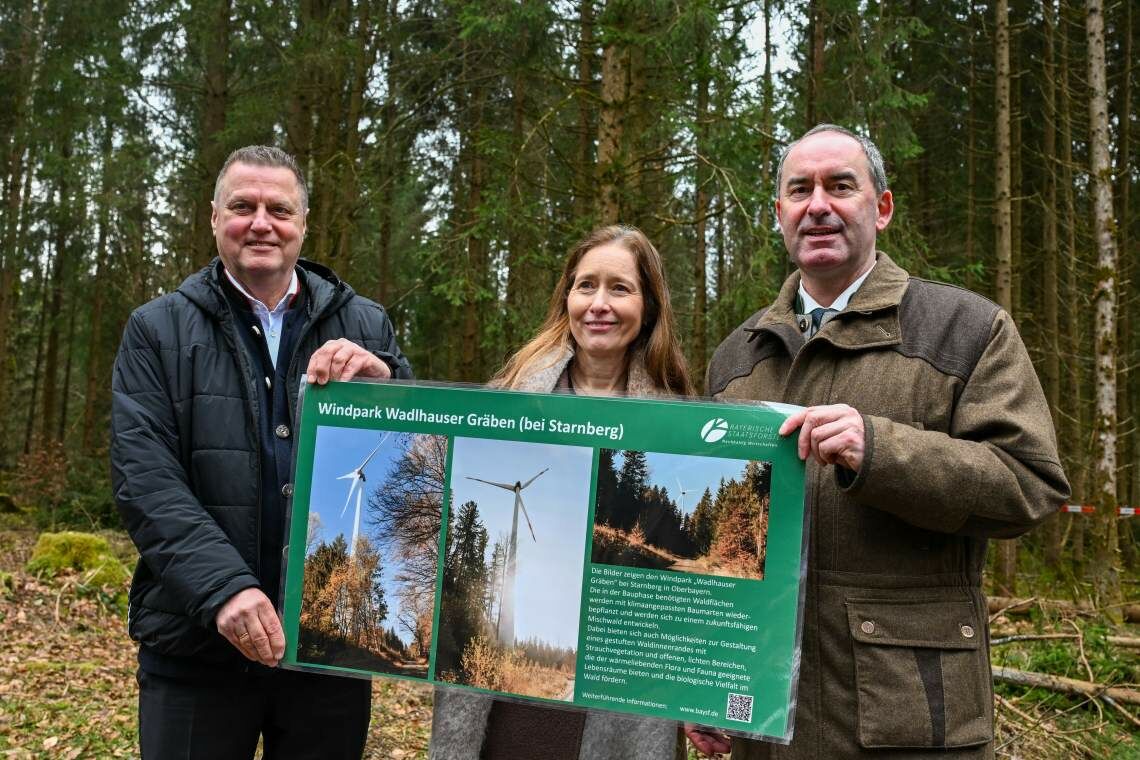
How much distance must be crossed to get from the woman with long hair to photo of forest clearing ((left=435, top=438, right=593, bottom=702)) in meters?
0.50

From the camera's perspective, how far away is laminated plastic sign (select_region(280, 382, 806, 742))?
2162 mm

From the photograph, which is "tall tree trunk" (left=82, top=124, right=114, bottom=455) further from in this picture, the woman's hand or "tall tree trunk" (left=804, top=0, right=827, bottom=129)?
the woman's hand

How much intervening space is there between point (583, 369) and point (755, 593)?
1265 mm

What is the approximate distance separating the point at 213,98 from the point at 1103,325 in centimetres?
1303

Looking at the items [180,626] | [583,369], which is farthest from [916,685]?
[180,626]

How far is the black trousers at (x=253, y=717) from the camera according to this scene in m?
2.80

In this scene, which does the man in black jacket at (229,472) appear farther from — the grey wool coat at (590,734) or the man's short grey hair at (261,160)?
the grey wool coat at (590,734)

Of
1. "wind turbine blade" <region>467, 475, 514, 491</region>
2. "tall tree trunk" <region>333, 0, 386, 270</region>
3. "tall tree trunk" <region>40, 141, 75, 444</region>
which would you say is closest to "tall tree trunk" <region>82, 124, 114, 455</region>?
"tall tree trunk" <region>40, 141, 75, 444</region>

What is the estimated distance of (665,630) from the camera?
7.27 feet

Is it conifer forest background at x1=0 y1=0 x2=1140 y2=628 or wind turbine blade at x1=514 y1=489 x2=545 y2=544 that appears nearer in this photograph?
wind turbine blade at x1=514 y1=489 x2=545 y2=544

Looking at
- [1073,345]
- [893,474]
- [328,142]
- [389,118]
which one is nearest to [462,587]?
[893,474]

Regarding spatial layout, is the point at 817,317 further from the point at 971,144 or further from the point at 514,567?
the point at 971,144

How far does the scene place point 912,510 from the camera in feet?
6.84

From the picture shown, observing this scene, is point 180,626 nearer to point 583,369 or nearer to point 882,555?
point 583,369
